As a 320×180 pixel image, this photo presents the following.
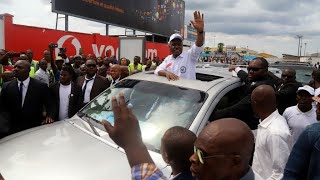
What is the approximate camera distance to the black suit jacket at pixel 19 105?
186 inches

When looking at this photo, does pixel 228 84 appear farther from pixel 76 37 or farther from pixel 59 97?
pixel 76 37

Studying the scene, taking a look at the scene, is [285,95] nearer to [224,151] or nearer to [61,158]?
[61,158]

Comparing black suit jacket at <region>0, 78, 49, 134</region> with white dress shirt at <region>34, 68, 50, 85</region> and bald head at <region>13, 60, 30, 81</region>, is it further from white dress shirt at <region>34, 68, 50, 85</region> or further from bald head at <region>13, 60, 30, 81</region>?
white dress shirt at <region>34, 68, 50, 85</region>

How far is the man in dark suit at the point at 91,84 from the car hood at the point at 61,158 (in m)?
1.95

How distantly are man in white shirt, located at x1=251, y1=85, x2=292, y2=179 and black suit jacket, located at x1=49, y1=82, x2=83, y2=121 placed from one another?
111 inches

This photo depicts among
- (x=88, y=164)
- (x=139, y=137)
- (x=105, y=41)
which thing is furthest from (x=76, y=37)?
(x=139, y=137)

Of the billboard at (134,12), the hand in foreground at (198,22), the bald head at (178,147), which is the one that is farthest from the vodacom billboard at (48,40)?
the bald head at (178,147)

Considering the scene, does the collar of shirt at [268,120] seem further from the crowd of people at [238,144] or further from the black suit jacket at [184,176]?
the black suit jacket at [184,176]

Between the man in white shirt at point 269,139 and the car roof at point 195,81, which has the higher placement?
the car roof at point 195,81

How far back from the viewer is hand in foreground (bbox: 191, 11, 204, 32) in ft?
14.1

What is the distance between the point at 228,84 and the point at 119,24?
1962 centimetres

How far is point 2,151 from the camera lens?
9.98 feet

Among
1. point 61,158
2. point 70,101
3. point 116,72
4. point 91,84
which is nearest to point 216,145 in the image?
point 61,158

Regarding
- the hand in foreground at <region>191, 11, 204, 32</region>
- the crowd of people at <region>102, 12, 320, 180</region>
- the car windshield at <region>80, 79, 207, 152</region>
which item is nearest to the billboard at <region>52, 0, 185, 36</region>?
the hand in foreground at <region>191, 11, 204, 32</region>
